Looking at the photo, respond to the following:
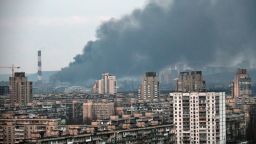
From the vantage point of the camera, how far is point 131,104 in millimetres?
21875

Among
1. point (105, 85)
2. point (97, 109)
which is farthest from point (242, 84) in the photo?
point (105, 85)

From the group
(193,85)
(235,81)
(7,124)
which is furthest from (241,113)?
(235,81)

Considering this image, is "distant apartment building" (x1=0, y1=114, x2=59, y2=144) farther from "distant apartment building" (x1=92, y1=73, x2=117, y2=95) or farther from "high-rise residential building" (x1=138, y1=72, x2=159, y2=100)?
"distant apartment building" (x1=92, y1=73, x2=117, y2=95)

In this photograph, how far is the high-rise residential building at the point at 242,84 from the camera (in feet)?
74.5

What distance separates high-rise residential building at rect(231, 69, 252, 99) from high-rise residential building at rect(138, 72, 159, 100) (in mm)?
2410

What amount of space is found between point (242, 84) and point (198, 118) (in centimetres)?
1171

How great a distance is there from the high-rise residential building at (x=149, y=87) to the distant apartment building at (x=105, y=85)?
9.03ft

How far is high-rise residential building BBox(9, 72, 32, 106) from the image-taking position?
21.2 m

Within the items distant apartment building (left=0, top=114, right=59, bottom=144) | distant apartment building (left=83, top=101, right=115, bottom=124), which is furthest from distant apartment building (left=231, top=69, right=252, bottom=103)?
distant apartment building (left=0, top=114, right=59, bottom=144)

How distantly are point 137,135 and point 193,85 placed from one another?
9.04m

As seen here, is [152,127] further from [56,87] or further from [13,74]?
[56,87]

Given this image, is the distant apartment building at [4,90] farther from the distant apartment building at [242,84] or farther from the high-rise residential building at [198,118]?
the high-rise residential building at [198,118]

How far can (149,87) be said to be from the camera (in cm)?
2523

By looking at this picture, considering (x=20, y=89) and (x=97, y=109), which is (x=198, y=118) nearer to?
(x=97, y=109)
